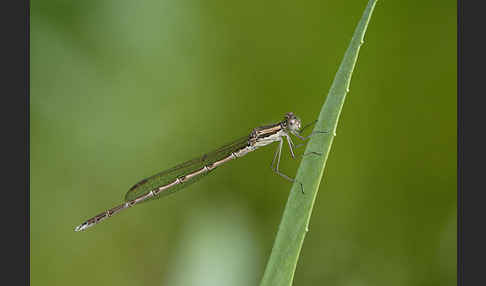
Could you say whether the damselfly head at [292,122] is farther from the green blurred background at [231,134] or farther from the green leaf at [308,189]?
the green leaf at [308,189]

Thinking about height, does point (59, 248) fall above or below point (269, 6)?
below

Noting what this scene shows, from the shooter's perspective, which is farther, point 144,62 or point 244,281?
point 144,62

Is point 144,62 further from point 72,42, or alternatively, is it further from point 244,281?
point 244,281

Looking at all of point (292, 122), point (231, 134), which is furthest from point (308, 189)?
point (231, 134)

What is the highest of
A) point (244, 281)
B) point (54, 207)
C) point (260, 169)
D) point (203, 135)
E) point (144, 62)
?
point (144, 62)

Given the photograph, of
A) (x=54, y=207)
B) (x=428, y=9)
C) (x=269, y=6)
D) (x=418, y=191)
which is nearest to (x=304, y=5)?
(x=269, y=6)

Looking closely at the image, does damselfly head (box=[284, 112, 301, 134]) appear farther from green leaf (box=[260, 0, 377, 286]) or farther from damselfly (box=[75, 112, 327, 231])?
green leaf (box=[260, 0, 377, 286])

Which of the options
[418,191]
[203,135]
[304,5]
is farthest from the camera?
[203,135]

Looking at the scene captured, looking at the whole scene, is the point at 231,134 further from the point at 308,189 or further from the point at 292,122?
the point at 308,189
